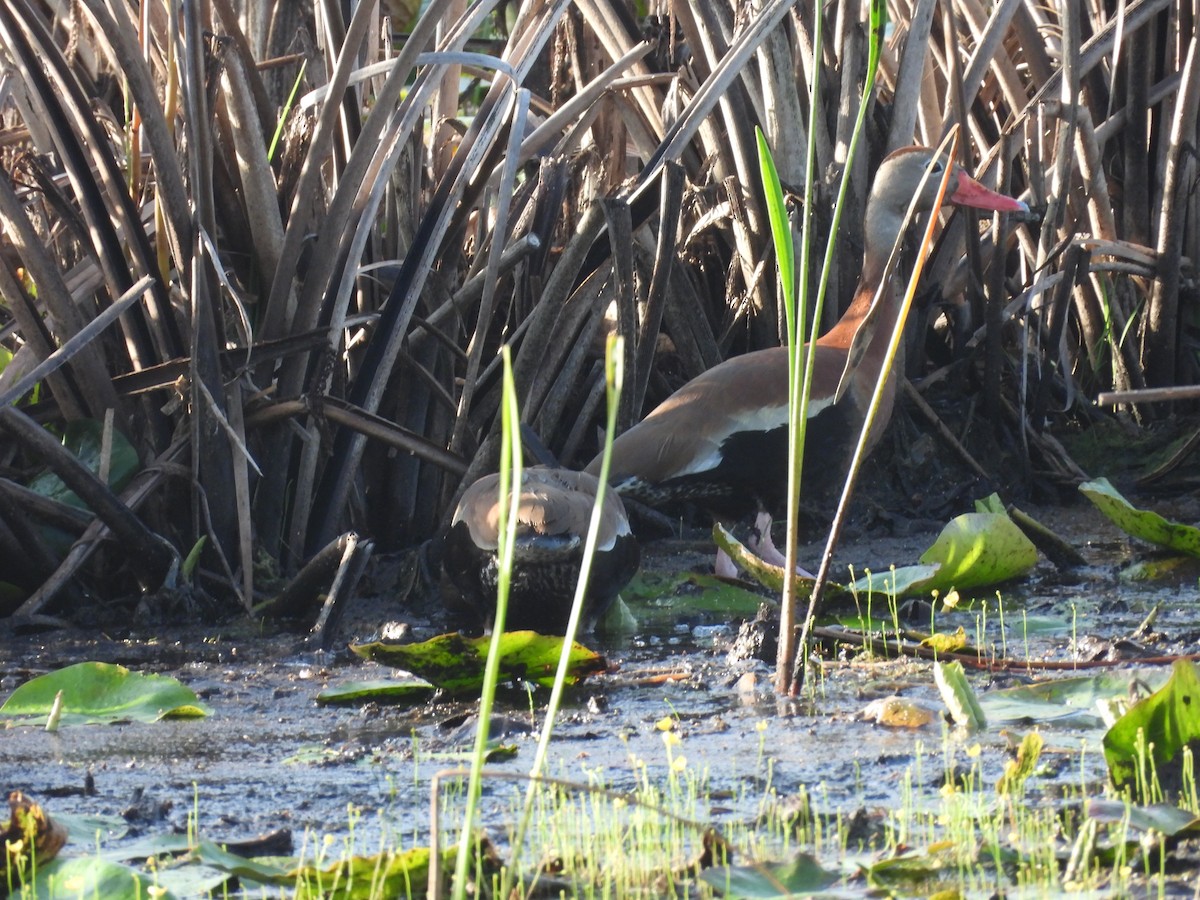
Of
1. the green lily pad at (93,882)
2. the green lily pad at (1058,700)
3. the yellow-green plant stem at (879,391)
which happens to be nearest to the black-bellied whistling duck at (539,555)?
the yellow-green plant stem at (879,391)

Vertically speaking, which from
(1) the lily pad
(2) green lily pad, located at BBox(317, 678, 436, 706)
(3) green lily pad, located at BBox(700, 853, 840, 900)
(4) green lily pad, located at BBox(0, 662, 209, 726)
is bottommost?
(3) green lily pad, located at BBox(700, 853, 840, 900)

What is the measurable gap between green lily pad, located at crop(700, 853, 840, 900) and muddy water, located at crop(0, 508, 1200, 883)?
32 centimetres

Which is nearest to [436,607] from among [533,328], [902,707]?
[533,328]

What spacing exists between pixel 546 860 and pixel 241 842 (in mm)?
425

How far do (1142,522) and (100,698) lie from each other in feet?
8.96

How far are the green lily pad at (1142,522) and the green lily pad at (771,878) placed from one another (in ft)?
8.21

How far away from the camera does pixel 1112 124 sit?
540cm

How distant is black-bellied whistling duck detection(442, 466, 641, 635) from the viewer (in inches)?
146

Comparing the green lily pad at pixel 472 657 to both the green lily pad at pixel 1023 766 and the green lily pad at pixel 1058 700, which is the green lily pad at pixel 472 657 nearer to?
the green lily pad at pixel 1058 700

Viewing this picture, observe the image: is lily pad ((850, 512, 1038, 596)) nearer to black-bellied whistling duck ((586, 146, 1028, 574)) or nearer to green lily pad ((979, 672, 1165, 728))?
black-bellied whistling duck ((586, 146, 1028, 574))

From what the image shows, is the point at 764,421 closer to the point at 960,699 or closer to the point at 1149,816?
the point at 960,699

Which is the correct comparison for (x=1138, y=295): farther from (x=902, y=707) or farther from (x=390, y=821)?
(x=390, y=821)

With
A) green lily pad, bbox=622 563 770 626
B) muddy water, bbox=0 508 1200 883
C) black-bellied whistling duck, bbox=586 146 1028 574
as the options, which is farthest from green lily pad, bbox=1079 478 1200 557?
green lily pad, bbox=622 563 770 626

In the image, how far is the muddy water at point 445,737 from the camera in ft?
7.55
